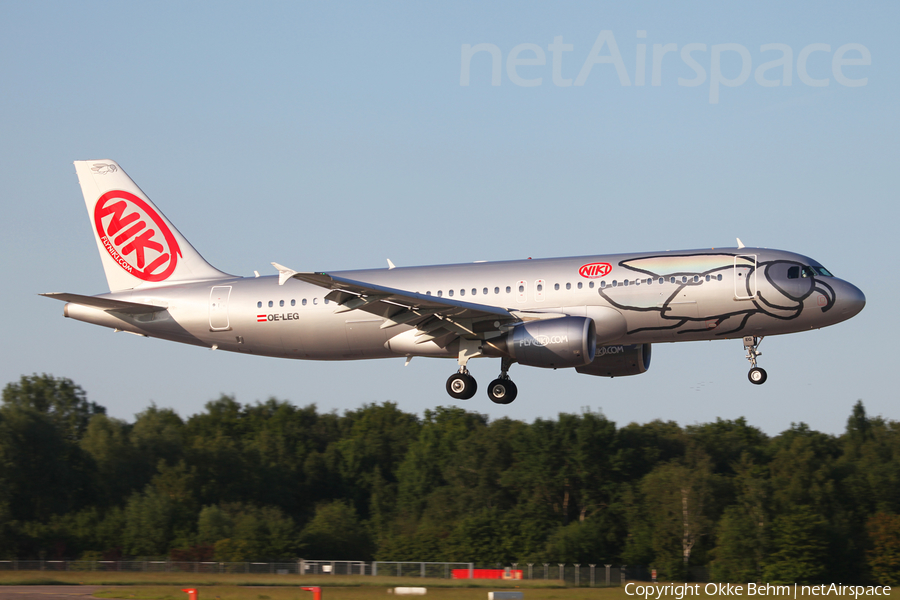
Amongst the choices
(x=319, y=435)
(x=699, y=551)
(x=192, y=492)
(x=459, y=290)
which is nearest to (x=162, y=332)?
(x=459, y=290)

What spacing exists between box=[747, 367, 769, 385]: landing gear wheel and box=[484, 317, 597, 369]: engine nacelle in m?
5.96

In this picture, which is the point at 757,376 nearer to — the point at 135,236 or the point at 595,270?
the point at 595,270

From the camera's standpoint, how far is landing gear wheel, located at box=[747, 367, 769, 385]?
3597 centimetres

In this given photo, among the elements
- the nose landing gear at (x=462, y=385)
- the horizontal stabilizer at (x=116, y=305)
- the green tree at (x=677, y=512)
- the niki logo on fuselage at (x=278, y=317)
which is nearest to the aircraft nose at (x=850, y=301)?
the nose landing gear at (x=462, y=385)

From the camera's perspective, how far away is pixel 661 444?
92.4 meters

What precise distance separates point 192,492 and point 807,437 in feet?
171

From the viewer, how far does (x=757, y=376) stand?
36.1 m

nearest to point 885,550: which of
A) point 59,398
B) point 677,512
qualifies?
point 677,512

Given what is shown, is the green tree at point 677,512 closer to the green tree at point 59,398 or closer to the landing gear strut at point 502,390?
the landing gear strut at point 502,390

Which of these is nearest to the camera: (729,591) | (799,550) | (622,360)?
(729,591)

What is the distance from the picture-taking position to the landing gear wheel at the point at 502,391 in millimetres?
37969

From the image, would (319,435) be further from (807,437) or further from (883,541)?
(883,541)

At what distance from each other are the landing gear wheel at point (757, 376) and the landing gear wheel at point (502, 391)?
8.42 m

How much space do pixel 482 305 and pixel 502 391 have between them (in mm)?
3703
